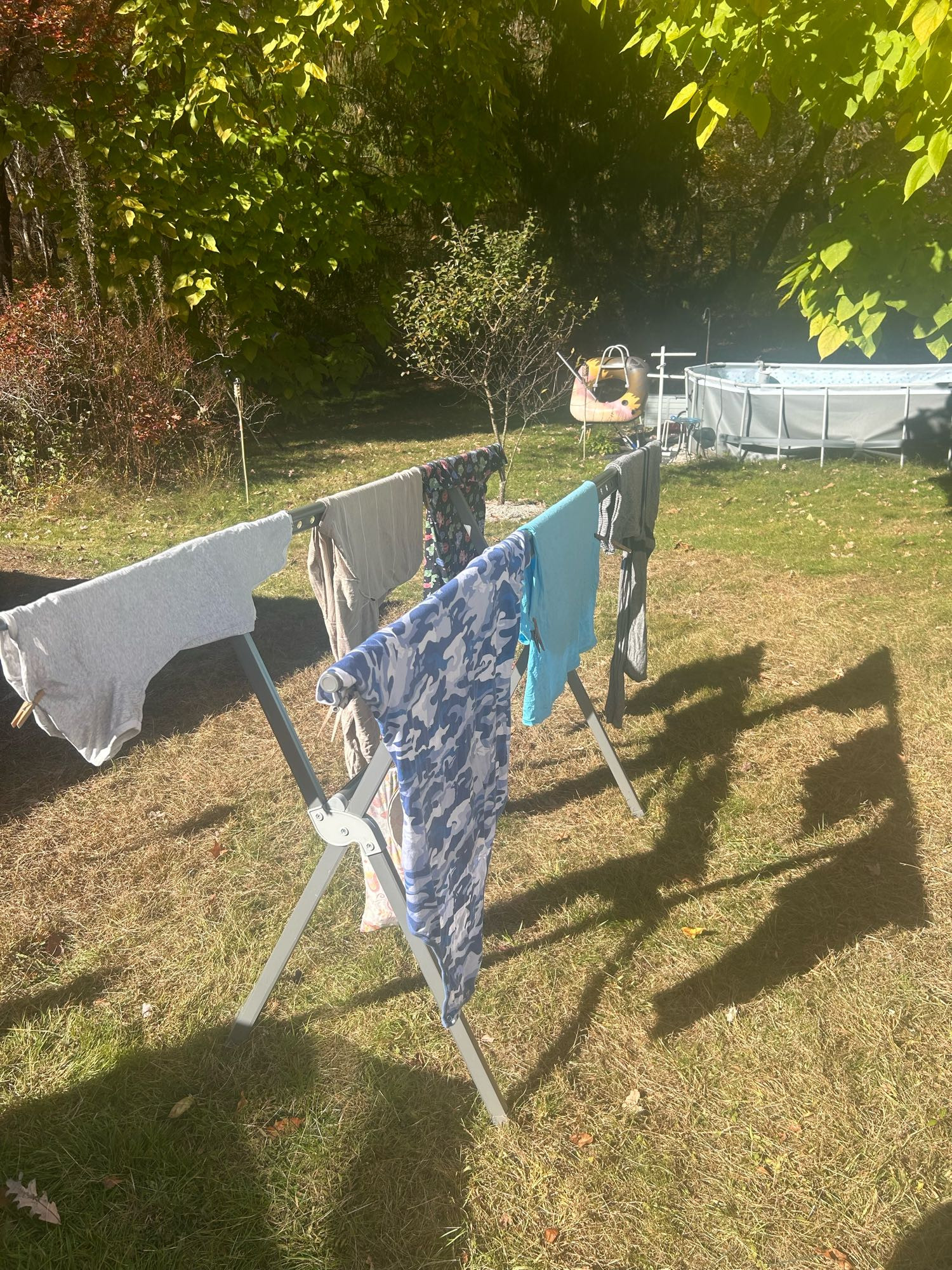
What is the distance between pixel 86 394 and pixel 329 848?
32.7 ft

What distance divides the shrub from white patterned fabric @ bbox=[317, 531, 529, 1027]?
9.52 meters

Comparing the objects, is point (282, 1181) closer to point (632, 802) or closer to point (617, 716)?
point (632, 802)

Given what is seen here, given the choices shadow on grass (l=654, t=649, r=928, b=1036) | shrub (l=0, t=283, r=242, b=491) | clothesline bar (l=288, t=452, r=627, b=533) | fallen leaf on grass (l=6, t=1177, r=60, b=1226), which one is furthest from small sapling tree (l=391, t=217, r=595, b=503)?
fallen leaf on grass (l=6, t=1177, r=60, b=1226)

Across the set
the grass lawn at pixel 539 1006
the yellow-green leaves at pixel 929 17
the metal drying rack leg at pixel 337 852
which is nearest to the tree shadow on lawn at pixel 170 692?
the grass lawn at pixel 539 1006

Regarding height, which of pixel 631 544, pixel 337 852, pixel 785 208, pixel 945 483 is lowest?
pixel 945 483

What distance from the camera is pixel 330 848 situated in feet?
8.87

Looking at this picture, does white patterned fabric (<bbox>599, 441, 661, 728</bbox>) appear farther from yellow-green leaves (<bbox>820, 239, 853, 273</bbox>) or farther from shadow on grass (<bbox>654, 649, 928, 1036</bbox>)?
yellow-green leaves (<bbox>820, 239, 853, 273</bbox>)

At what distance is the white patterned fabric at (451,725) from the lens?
217 cm

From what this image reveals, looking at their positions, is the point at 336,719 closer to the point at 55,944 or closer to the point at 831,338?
the point at 55,944

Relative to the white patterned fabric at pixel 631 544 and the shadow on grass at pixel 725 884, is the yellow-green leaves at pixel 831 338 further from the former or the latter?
the shadow on grass at pixel 725 884

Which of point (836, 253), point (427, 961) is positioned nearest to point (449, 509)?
point (427, 961)

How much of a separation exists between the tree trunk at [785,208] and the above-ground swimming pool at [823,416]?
5.76 metres

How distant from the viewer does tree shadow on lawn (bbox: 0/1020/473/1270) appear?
8.58 feet

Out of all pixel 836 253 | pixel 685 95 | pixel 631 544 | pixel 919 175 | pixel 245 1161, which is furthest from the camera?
pixel 836 253
